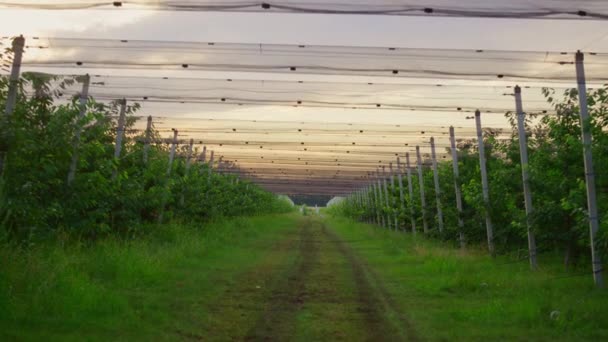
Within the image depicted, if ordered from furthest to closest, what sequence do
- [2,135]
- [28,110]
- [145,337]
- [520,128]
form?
[520,128] → [28,110] → [2,135] → [145,337]

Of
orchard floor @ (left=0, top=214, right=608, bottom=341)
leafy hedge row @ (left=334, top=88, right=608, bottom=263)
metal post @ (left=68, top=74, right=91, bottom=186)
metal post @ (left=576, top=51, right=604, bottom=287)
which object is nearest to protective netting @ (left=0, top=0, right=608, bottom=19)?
leafy hedge row @ (left=334, top=88, right=608, bottom=263)

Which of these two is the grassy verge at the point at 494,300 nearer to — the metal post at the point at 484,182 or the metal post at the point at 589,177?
the metal post at the point at 589,177

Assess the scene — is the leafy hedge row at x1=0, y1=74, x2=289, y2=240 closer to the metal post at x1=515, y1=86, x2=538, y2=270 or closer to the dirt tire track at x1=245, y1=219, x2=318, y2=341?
the dirt tire track at x1=245, y1=219, x2=318, y2=341

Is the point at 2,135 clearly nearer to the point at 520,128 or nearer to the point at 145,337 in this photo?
the point at 145,337

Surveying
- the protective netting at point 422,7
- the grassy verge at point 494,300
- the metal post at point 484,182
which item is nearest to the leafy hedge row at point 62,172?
the protective netting at point 422,7

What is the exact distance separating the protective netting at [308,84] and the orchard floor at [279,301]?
393cm

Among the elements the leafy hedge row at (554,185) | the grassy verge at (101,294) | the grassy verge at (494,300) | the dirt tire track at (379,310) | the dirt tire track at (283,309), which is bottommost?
the grassy verge at (494,300)

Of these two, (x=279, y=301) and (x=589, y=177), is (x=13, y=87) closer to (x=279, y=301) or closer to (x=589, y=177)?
(x=279, y=301)

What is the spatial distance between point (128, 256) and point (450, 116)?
10.7 m

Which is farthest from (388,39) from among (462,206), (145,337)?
(462,206)

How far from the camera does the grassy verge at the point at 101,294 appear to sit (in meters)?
7.40

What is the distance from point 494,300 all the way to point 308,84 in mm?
6859

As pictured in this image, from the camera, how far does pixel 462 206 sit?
22.8m

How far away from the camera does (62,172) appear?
42.6ft
